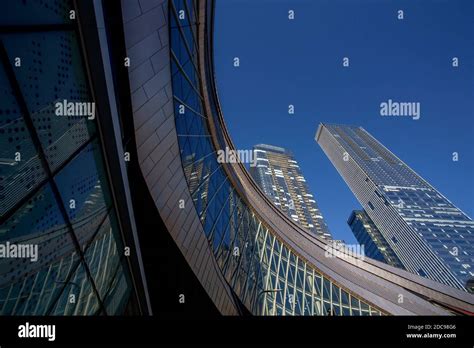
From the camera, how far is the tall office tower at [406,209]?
98000 mm

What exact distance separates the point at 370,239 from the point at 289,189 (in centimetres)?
5350

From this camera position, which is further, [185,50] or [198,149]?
[198,149]

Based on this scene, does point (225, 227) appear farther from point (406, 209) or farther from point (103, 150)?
point (406, 209)

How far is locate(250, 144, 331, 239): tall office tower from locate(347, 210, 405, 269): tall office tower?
41761 millimetres

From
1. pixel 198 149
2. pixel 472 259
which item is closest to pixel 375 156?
pixel 472 259

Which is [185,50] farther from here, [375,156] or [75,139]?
[375,156]

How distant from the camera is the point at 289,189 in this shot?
10869 centimetres

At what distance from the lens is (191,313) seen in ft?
34.8

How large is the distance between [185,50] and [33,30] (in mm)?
6636

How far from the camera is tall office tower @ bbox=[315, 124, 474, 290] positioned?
98000mm

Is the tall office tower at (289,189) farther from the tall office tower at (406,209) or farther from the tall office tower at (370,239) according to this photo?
the tall office tower at (370,239)

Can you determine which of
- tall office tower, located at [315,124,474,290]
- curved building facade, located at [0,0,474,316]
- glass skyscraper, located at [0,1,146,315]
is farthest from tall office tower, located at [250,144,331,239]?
glass skyscraper, located at [0,1,146,315]

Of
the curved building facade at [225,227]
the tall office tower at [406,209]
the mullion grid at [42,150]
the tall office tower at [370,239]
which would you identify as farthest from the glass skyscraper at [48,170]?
the tall office tower at [370,239]

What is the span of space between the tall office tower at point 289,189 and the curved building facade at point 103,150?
73.4m
